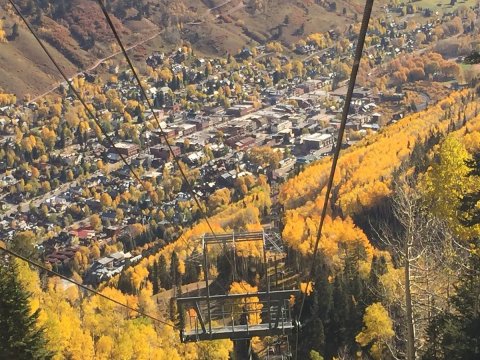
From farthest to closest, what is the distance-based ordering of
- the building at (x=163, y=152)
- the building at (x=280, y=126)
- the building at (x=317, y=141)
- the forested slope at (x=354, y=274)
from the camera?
the building at (x=280, y=126)
the building at (x=163, y=152)
the building at (x=317, y=141)
the forested slope at (x=354, y=274)

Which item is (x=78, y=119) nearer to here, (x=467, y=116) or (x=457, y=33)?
(x=467, y=116)

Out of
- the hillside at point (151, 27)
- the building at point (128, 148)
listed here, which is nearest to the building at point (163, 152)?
the building at point (128, 148)

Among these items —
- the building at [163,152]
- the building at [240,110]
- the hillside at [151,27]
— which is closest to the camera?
the building at [163,152]

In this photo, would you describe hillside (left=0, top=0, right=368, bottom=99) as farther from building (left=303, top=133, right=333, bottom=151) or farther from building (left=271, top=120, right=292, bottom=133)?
building (left=303, top=133, right=333, bottom=151)

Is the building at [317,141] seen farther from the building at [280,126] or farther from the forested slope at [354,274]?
the forested slope at [354,274]

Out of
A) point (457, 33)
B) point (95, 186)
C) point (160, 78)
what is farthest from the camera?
point (457, 33)

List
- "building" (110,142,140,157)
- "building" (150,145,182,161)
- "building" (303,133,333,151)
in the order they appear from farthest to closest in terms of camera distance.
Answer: "building" (110,142,140,157) → "building" (150,145,182,161) → "building" (303,133,333,151)

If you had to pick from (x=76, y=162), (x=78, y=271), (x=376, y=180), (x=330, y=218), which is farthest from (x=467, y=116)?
(x=76, y=162)

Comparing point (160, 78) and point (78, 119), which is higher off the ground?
point (160, 78)

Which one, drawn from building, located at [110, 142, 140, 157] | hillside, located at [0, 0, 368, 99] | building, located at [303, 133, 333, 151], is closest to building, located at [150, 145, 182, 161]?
building, located at [110, 142, 140, 157]
